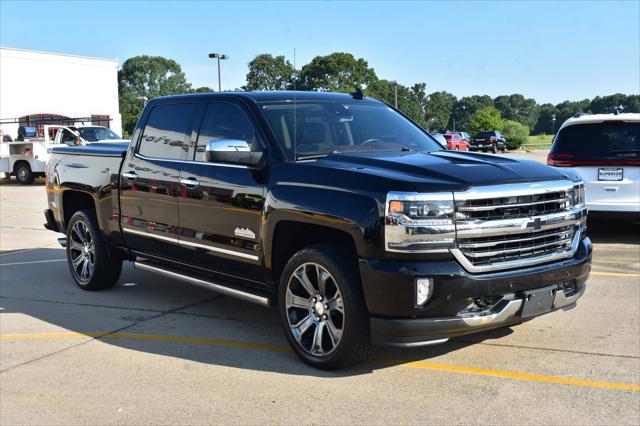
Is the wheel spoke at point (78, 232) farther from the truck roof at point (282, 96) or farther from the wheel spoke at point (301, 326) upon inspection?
the wheel spoke at point (301, 326)

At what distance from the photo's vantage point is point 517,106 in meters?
167

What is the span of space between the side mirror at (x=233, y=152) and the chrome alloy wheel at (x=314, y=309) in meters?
0.93

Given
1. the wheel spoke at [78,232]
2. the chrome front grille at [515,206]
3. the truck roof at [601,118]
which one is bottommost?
the wheel spoke at [78,232]

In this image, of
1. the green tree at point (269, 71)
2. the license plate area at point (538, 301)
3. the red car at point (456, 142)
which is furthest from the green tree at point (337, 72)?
the license plate area at point (538, 301)

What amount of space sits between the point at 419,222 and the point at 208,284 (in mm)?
2238

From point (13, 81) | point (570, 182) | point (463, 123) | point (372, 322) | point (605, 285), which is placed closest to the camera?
point (372, 322)

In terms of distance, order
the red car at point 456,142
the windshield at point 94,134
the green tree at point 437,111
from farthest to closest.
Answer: the green tree at point 437,111 → the red car at point 456,142 → the windshield at point 94,134

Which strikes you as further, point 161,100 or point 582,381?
point 161,100

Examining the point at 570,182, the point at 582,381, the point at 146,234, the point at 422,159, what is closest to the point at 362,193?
the point at 422,159

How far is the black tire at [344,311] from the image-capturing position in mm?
4445

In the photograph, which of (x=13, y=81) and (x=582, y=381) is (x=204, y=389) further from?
(x=13, y=81)

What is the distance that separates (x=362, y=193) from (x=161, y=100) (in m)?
2.97

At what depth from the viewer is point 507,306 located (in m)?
4.34

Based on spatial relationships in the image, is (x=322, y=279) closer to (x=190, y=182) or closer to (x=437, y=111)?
(x=190, y=182)
